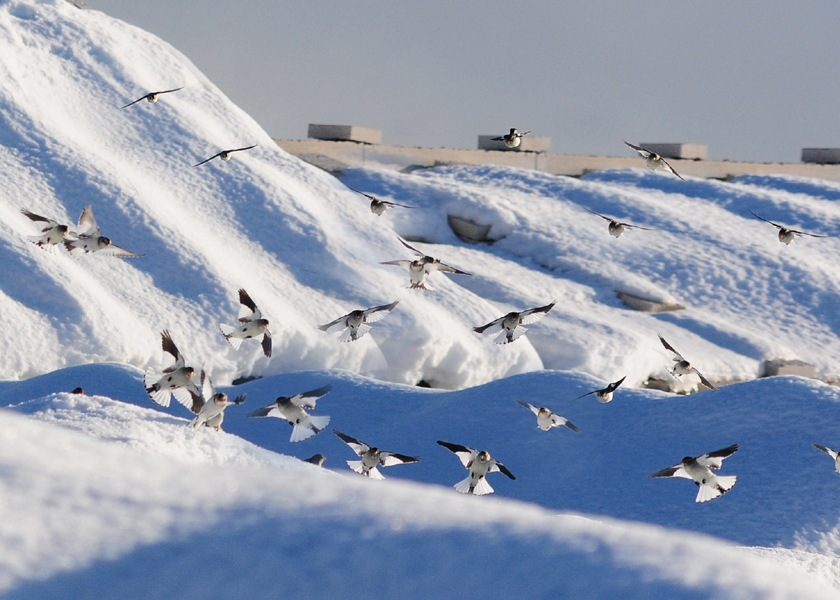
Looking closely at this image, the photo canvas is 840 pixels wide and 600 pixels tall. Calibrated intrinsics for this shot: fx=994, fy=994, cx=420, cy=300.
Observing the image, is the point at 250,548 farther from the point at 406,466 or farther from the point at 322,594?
the point at 406,466

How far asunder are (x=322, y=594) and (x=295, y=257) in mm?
17634

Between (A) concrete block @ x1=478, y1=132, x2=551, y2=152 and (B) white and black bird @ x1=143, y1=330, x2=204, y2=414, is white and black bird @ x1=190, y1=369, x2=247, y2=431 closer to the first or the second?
(B) white and black bird @ x1=143, y1=330, x2=204, y2=414

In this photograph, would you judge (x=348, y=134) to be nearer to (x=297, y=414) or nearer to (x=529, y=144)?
(x=529, y=144)

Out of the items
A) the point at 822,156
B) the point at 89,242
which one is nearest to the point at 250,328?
the point at 89,242

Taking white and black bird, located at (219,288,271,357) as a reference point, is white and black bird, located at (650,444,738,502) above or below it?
below

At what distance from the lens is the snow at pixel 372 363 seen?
329 cm

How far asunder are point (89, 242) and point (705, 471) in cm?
533

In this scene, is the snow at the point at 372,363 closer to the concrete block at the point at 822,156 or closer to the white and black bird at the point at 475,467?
the white and black bird at the point at 475,467

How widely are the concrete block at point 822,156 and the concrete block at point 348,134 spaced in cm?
2090

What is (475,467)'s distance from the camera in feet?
25.5

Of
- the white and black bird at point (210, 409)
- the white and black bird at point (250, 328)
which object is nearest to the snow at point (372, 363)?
the white and black bird at point (210, 409)

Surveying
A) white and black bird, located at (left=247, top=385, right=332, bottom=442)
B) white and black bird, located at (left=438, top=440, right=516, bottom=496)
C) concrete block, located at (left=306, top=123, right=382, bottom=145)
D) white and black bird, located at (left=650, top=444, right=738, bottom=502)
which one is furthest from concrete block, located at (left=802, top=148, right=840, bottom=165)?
white and black bird, located at (left=247, top=385, right=332, bottom=442)

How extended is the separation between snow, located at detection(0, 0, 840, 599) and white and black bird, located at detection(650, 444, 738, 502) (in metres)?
0.47

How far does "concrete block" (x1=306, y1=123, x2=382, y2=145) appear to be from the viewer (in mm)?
33312
